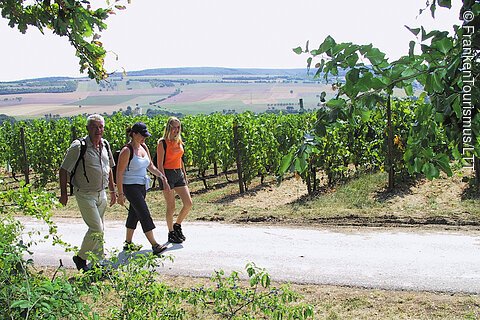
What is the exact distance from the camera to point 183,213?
26.7ft

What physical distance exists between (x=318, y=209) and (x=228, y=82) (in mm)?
93739

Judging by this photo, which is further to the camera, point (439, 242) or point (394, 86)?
point (439, 242)

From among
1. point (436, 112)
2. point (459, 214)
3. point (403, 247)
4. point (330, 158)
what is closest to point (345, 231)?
point (403, 247)

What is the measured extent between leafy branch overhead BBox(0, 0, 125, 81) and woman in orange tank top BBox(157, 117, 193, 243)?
4.00m

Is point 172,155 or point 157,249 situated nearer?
point 157,249

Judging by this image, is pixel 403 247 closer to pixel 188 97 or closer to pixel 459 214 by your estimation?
pixel 459 214

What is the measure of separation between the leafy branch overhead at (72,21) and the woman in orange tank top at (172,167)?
13.1ft

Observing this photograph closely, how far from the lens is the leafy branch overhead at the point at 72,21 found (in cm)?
329

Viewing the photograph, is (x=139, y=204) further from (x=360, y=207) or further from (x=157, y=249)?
(x=360, y=207)

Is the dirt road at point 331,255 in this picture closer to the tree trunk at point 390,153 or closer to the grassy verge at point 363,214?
the grassy verge at point 363,214

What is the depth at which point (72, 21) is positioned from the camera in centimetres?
332

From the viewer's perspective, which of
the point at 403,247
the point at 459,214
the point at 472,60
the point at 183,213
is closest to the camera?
the point at 472,60

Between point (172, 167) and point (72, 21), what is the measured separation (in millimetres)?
4804

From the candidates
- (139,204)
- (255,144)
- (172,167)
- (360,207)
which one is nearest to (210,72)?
(255,144)
